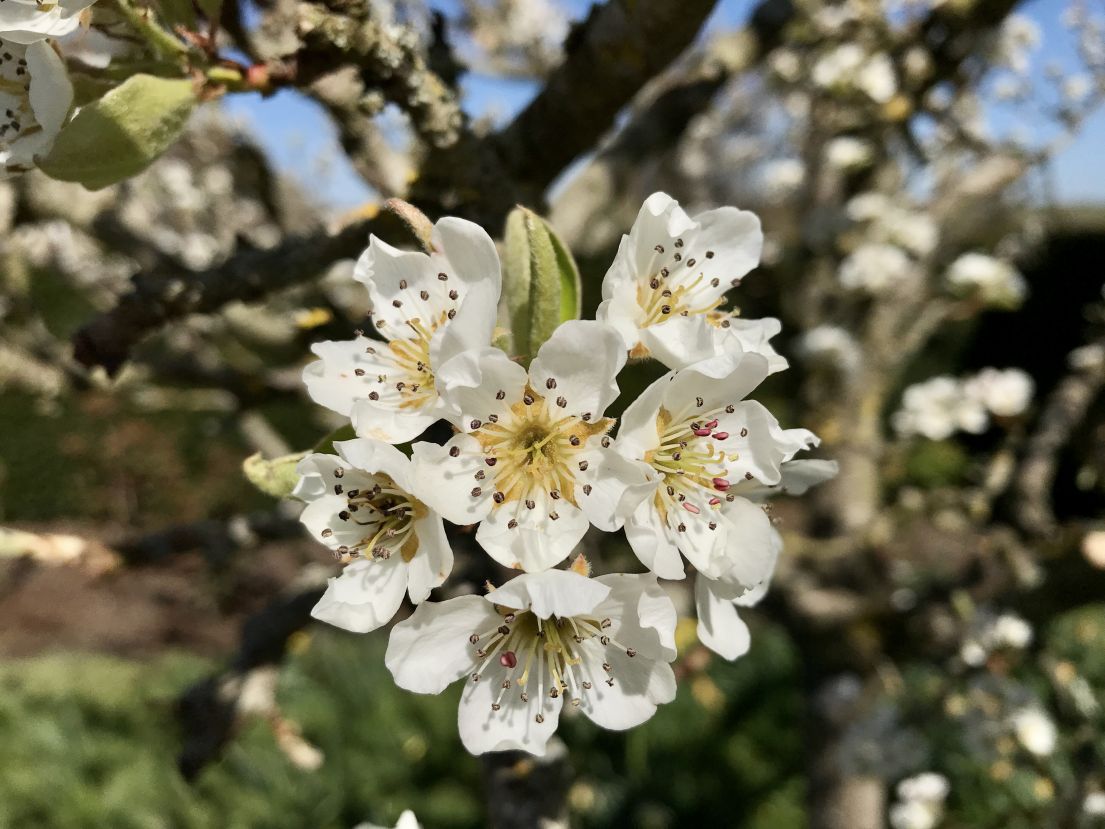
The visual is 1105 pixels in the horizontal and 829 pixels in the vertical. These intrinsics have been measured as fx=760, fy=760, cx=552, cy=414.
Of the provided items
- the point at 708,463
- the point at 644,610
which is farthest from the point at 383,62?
the point at 644,610

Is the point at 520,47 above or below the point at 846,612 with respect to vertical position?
above

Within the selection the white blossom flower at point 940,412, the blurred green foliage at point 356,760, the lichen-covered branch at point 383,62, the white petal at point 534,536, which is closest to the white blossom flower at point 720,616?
the white petal at point 534,536

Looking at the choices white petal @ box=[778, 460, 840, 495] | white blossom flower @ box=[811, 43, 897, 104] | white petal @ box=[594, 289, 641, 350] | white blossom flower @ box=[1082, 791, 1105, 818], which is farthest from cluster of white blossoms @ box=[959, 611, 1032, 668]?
white blossom flower @ box=[811, 43, 897, 104]

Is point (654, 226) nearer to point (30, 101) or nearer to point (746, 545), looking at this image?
point (746, 545)

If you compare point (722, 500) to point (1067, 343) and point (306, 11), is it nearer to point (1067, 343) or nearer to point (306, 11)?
point (306, 11)

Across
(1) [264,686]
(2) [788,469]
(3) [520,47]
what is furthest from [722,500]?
(3) [520,47]

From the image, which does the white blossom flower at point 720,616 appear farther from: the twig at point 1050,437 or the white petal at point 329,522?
the twig at point 1050,437
